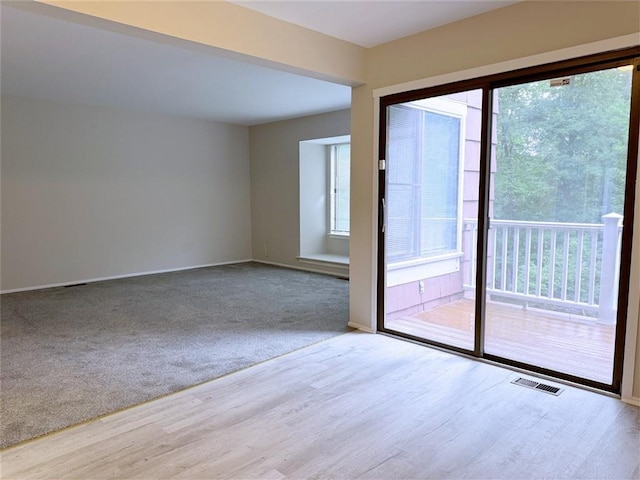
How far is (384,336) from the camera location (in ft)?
12.0

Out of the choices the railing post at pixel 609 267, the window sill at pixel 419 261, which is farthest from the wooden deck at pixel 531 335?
the window sill at pixel 419 261

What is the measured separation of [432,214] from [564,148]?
143cm

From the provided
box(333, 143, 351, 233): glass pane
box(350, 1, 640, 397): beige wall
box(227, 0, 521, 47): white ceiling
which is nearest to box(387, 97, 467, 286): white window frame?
box(350, 1, 640, 397): beige wall

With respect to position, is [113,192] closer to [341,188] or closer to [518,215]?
[341,188]

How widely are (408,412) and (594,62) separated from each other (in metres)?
2.26

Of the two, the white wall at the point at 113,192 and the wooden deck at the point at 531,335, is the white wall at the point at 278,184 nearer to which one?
the white wall at the point at 113,192

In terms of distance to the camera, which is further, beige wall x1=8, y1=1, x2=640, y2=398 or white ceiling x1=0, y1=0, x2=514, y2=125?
white ceiling x1=0, y1=0, x2=514, y2=125

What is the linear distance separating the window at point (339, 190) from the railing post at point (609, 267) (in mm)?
3915

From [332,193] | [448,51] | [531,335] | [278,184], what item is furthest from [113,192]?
[531,335]

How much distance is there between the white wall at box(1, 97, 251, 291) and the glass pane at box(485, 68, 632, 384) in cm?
462

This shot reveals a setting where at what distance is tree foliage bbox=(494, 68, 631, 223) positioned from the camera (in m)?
2.95

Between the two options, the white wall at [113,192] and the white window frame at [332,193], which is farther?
the white window frame at [332,193]

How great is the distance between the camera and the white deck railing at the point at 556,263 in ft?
12.3

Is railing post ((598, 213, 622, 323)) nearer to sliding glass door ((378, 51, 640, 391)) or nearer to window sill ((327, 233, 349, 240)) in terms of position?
sliding glass door ((378, 51, 640, 391))
